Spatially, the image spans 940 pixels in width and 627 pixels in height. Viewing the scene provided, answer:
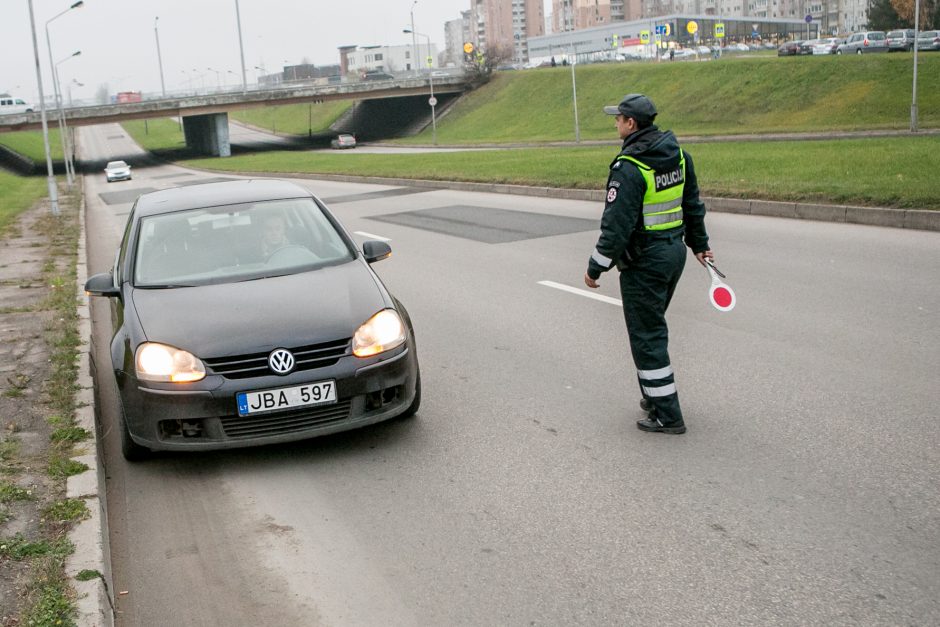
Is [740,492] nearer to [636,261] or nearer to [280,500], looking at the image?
[636,261]

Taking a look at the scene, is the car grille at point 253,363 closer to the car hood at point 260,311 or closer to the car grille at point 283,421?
the car hood at point 260,311

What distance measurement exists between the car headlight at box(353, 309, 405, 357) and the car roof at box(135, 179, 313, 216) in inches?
73.0

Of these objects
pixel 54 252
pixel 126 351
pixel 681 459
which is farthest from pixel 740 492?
pixel 54 252

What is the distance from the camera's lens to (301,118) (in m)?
111

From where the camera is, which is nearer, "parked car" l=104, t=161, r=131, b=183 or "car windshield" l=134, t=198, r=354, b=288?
"car windshield" l=134, t=198, r=354, b=288

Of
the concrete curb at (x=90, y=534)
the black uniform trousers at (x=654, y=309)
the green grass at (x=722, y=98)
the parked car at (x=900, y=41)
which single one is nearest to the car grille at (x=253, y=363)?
the concrete curb at (x=90, y=534)

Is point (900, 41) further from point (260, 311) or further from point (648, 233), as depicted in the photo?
point (260, 311)

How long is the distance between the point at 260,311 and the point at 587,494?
212 centimetres

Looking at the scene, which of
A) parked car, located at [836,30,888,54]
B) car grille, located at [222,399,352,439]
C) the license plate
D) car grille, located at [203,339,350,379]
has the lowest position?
car grille, located at [222,399,352,439]

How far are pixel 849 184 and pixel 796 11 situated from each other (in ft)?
640

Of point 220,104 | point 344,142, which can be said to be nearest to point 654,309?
point 344,142

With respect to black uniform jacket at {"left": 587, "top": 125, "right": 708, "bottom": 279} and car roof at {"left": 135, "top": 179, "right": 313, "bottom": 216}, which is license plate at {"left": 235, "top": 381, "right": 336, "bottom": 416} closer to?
black uniform jacket at {"left": 587, "top": 125, "right": 708, "bottom": 279}

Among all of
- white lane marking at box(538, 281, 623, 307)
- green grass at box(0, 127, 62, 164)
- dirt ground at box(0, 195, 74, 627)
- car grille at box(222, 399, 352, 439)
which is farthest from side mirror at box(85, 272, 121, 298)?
green grass at box(0, 127, 62, 164)

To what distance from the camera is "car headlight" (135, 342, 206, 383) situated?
5.17 metres
